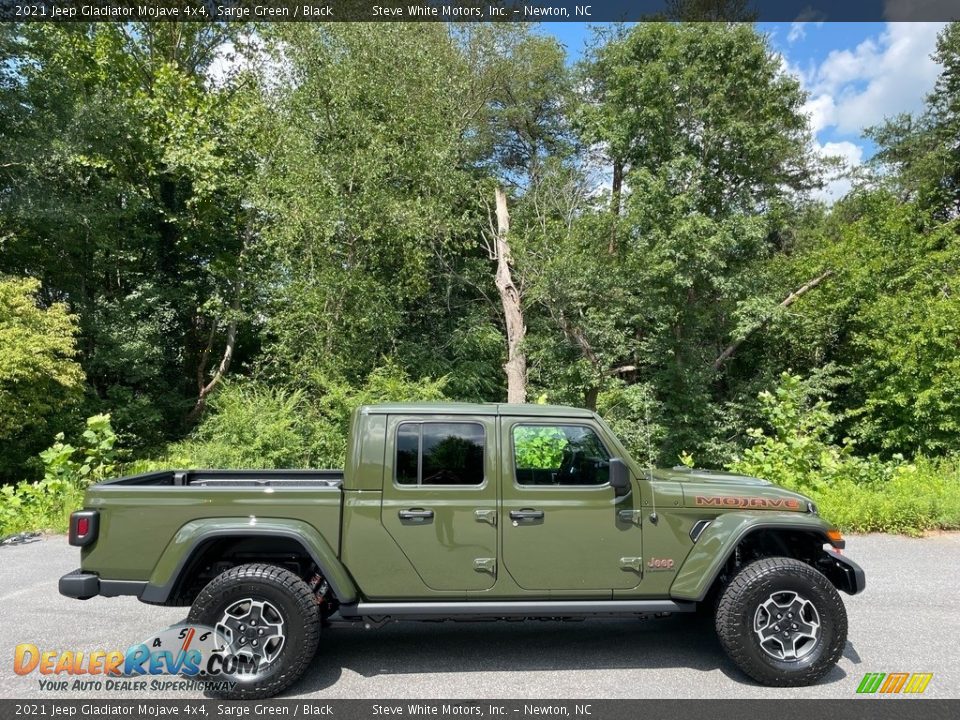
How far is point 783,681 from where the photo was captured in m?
3.77

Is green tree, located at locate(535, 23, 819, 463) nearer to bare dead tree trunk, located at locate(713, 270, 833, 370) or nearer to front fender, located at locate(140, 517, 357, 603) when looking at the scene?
bare dead tree trunk, located at locate(713, 270, 833, 370)

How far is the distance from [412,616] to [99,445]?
24.9 ft

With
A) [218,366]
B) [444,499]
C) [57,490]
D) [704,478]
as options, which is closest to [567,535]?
[444,499]

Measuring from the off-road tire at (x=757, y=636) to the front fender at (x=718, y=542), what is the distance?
0.18 metres

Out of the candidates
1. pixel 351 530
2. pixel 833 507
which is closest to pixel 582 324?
pixel 833 507

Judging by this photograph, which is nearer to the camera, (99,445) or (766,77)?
(99,445)

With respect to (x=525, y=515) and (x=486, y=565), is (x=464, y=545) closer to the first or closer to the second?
(x=486, y=565)

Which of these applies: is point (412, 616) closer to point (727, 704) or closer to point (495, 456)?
point (495, 456)

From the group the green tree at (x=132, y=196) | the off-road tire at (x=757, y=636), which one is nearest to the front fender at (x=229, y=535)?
the off-road tire at (x=757, y=636)

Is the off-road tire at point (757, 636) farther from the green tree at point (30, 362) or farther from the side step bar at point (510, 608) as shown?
the green tree at point (30, 362)

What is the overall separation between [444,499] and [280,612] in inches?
44.9

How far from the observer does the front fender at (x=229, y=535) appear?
12.2ft

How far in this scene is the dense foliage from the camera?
14312mm

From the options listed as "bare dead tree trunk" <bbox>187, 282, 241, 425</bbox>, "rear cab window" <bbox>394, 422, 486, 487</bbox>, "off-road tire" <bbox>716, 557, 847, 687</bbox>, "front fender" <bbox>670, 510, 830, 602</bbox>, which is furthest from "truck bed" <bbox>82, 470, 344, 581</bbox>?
"bare dead tree trunk" <bbox>187, 282, 241, 425</bbox>
